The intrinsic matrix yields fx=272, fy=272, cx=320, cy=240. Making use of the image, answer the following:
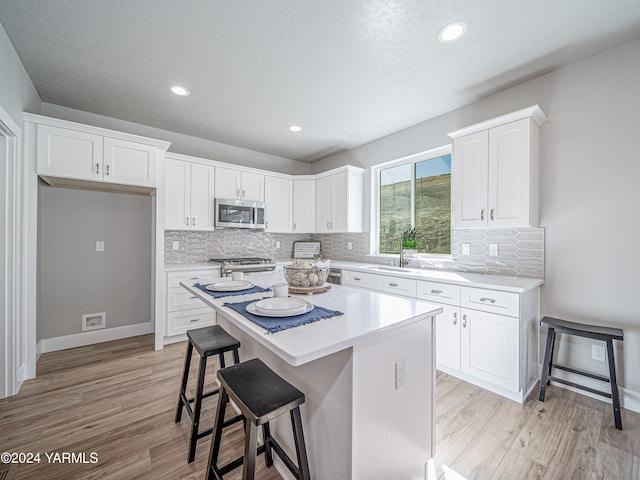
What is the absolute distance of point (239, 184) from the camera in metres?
4.05

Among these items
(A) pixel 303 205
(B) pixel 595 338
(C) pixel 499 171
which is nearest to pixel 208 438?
(B) pixel 595 338

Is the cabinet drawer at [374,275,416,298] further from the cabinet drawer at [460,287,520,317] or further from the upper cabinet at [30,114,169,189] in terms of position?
the upper cabinet at [30,114,169,189]

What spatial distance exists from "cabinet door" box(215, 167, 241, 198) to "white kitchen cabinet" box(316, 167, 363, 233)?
1.38 meters

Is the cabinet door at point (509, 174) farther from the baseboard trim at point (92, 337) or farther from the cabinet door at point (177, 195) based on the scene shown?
the baseboard trim at point (92, 337)

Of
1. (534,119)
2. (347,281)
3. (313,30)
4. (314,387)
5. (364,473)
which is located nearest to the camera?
(364,473)

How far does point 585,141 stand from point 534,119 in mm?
426

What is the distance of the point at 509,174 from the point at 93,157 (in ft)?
13.2

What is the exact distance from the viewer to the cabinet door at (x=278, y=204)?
4.39 metres

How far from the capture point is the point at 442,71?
7.83 feet

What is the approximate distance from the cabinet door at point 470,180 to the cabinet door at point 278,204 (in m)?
2.64

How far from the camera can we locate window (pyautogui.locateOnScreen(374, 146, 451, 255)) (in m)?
3.35

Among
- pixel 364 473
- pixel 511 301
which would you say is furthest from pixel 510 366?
pixel 364 473

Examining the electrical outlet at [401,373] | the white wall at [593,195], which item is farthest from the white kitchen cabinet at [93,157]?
the white wall at [593,195]

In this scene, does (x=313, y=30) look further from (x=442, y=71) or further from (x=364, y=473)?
(x=364, y=473)
